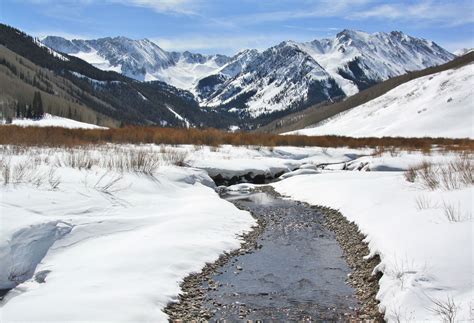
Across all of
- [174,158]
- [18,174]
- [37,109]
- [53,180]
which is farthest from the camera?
[37,109]

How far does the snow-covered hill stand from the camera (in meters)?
95.7

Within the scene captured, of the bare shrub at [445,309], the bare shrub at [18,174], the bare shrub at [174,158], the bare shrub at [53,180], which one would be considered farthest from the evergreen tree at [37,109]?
the bare shrub at [445,309]

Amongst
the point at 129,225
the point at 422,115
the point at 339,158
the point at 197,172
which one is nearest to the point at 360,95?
the point at 422,115

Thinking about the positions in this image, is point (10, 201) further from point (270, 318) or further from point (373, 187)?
point (373, 187)

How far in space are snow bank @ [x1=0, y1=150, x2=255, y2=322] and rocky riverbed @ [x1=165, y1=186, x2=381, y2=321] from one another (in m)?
0.52

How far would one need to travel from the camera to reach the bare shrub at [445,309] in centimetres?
699

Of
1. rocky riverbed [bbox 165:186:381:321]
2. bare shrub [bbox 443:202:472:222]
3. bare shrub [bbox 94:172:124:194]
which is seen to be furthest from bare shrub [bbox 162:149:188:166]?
bare shrub [bbox 443:202:472:222]

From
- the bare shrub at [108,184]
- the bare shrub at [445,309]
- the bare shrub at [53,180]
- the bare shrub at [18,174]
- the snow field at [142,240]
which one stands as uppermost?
the bare shrub at [18,174]

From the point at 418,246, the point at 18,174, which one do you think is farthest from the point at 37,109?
the point at 418,246

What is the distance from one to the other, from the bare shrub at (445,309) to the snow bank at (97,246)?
4969 mm

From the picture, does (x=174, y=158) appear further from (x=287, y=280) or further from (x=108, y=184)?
(x=287, y=280)

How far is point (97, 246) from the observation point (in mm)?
11125

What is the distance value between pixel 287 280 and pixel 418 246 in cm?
343

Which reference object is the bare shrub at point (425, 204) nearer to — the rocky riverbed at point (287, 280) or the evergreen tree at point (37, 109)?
the rocky riverbed at point (287, 280)
